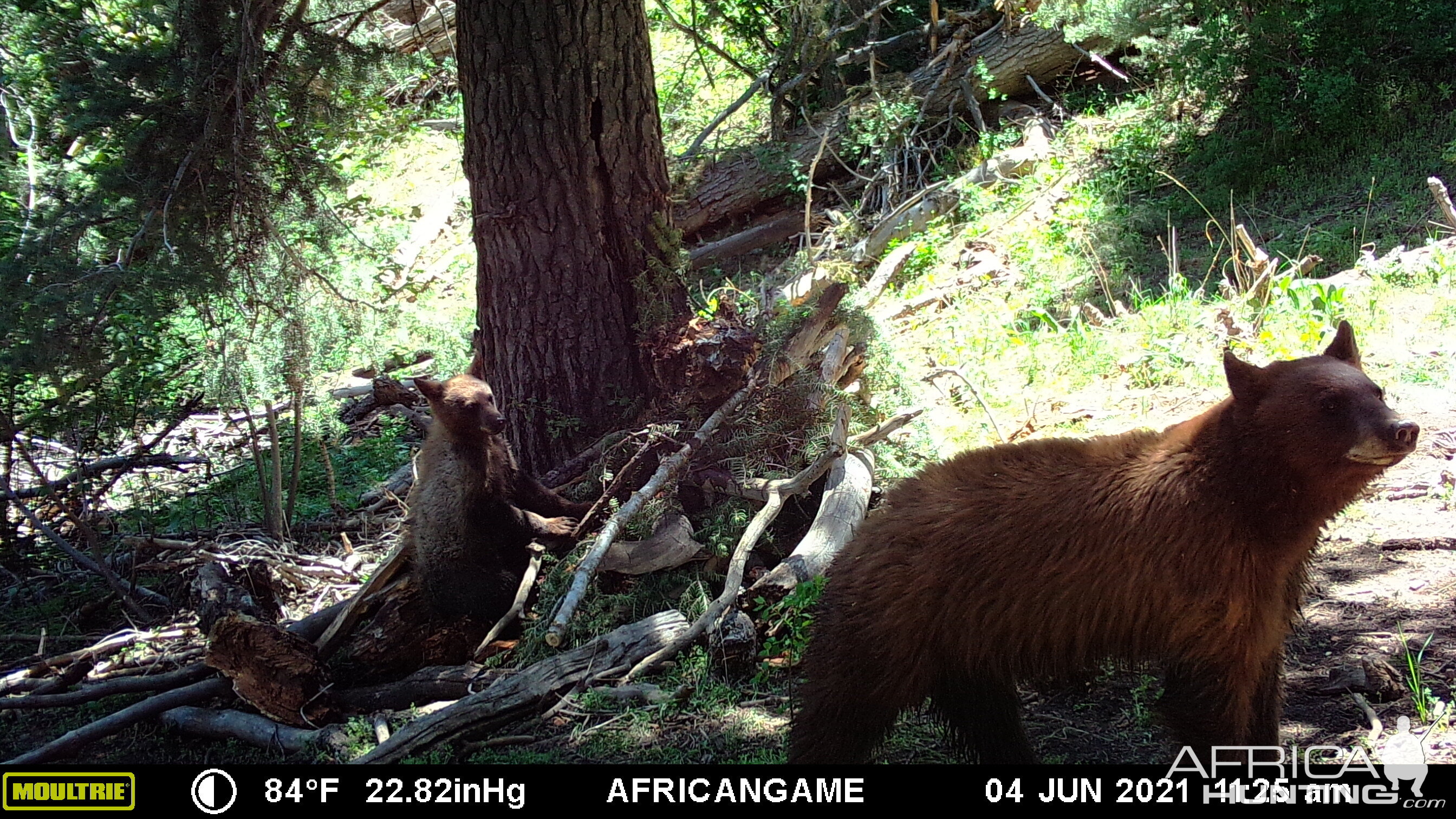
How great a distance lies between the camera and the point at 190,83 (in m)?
5.05

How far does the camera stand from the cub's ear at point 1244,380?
3.19 m

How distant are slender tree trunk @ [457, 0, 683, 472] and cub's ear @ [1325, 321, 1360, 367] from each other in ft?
10.8

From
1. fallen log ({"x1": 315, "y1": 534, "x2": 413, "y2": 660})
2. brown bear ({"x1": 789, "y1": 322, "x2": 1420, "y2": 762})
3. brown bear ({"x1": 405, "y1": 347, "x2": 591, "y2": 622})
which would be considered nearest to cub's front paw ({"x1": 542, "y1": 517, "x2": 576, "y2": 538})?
brown bear ({"x1": 405, "y1": 347, "x2": 591, "y2": 622})

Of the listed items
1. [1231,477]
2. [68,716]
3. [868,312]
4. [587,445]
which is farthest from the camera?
[868,312]

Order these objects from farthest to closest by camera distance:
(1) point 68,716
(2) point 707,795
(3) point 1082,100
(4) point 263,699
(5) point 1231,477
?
(3) point 1082,100, (1) point 68,716, (4) point 263,699, (2) point 707,795, (5) point 1231,477

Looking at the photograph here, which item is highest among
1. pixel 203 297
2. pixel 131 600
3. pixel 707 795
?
pixel 203 297

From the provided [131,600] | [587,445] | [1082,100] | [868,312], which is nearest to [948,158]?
[1082,100]

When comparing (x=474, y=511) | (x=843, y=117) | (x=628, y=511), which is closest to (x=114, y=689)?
(x=474, y=511)

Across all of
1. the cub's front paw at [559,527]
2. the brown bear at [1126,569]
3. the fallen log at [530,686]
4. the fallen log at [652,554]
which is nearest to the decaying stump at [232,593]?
the cub's front paw at [559,527]

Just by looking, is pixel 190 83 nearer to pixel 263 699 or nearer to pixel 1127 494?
pixel 263 699

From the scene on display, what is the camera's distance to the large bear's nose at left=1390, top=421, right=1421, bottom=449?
290cm

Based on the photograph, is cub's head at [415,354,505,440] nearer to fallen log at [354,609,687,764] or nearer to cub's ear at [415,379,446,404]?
cub's ear at [415,379,446,404]

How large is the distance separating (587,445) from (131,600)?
2837 mm

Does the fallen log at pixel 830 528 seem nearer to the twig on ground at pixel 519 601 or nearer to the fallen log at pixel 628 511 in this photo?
the fallen log at pixel 628 511
